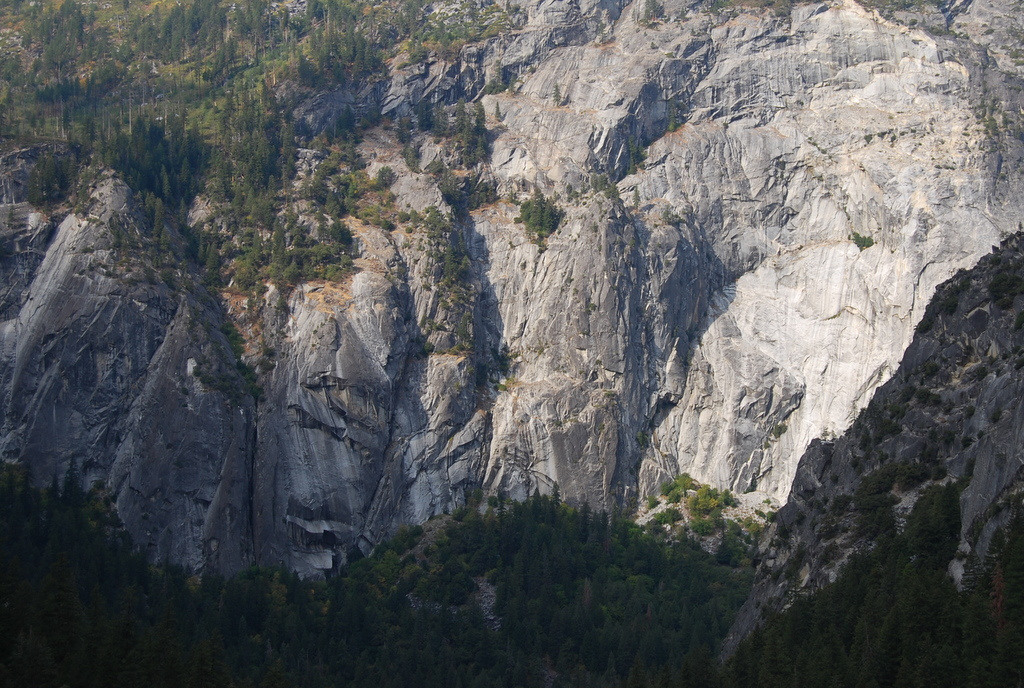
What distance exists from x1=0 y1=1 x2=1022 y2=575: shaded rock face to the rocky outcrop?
35404 mm

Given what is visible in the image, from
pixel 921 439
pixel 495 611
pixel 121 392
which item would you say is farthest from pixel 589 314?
pixel 921 439

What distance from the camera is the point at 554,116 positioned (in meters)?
169

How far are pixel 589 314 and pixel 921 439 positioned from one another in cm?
5872

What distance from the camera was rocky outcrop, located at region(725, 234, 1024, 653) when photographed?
87125 millimetres

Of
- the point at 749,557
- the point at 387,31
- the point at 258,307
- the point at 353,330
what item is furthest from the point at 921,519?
Result: the point at 387,31

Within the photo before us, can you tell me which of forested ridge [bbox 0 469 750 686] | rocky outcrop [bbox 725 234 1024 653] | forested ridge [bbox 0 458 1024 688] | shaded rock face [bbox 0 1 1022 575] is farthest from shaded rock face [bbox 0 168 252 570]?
rocky outcrop [bbox 725 234 1024 653]

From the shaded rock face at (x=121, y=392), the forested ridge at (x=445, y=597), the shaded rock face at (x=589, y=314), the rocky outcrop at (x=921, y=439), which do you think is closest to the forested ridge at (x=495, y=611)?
the forested ridge at (x=445, y=597)

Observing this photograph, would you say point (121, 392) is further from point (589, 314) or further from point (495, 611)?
point (589, 314)

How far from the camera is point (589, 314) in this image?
148750 mm

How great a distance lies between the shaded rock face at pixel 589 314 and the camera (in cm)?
13400

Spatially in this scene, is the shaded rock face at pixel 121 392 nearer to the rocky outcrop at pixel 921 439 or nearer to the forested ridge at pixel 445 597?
the forested ridge at pixel 445 597

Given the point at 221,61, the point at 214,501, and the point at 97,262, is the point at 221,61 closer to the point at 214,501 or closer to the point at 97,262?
the point at 97,262

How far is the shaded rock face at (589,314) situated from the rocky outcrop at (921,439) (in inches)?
1394

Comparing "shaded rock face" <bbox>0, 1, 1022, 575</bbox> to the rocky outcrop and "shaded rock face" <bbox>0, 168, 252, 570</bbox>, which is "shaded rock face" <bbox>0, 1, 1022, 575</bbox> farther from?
the rocky outcrop
